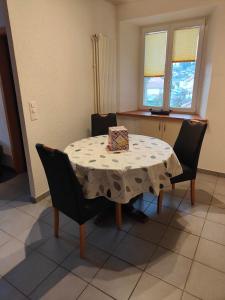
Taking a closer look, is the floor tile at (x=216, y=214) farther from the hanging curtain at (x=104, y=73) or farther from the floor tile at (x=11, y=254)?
the hanging curtain at (x=104, y=73)

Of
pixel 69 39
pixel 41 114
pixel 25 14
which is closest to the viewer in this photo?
pixel 25 14

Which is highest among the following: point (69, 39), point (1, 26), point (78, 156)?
point (1, 26)

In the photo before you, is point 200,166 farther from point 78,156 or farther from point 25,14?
point 25,14

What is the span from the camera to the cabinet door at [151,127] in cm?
327

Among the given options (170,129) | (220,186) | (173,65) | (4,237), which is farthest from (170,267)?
(173,65)

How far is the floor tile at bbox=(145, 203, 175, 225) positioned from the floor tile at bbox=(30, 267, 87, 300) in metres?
0.96

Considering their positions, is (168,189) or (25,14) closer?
(25,14)

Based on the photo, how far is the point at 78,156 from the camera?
1.79m

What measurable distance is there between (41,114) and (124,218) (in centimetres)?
143

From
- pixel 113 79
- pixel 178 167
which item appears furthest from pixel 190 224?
pixel 113 79

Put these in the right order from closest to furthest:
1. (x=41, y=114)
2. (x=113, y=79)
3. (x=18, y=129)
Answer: (x=41, y=114) → (x=18, y=129) → (x=113, y=79)

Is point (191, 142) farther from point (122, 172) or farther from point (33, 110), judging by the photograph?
point (33, 110)

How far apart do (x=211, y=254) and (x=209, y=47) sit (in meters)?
2.59

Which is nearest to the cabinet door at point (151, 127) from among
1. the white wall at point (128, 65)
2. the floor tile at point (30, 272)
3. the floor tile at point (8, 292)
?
the white wall at point (128, 65)
